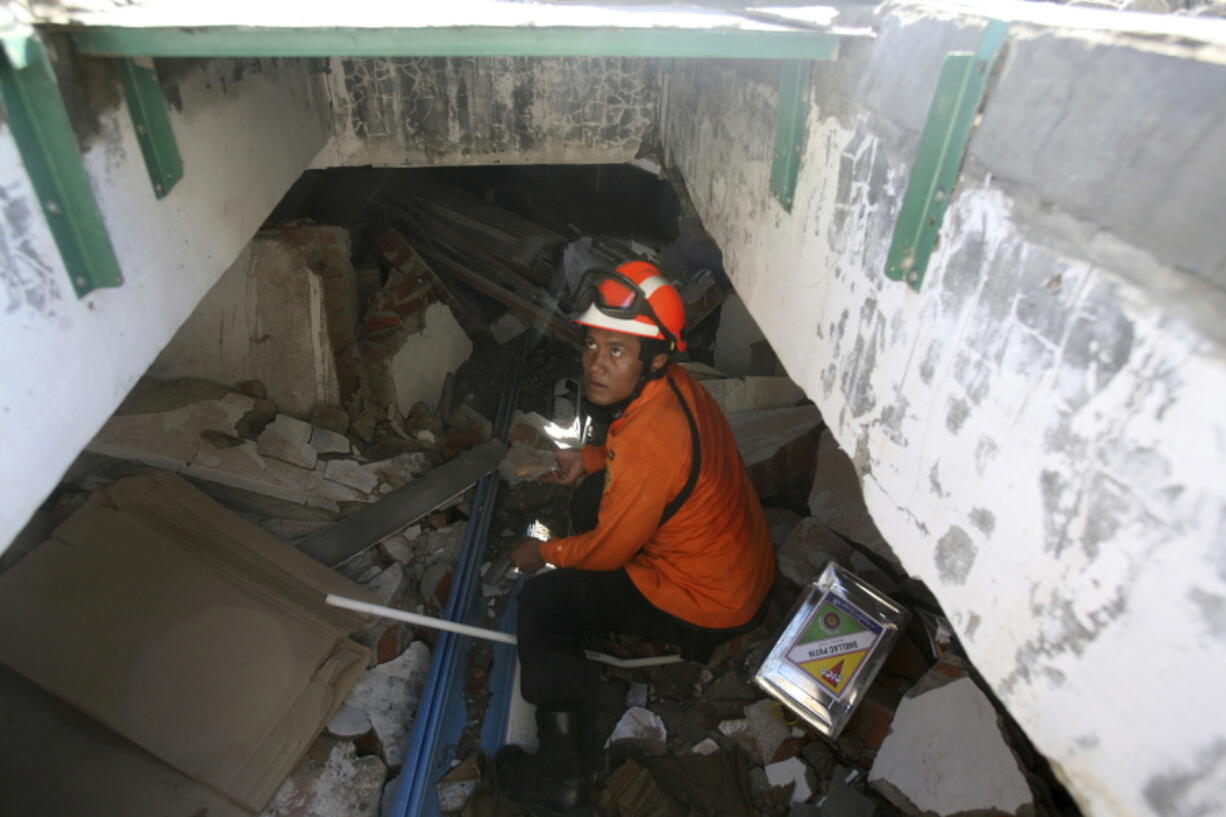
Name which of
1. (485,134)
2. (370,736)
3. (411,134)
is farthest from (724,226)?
(370,736)

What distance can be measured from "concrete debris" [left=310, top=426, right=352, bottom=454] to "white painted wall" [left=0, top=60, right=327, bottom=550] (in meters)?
1.85

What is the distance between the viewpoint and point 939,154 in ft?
3.89

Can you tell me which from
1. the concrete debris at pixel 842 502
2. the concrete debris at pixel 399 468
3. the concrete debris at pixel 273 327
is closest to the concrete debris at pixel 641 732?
the concrete debris at pixel 842 502

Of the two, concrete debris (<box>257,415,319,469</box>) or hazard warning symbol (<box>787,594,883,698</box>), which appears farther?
concrete debris (<box>257,415,319,469</box>)

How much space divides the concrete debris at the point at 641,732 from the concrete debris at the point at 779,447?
4.98 ft

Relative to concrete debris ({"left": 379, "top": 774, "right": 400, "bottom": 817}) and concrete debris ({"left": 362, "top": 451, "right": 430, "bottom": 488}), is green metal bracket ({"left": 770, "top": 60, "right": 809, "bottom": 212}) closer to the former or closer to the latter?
concrete debris ({"left": 379, "top": 774, "right": 400, "bottom": 817})

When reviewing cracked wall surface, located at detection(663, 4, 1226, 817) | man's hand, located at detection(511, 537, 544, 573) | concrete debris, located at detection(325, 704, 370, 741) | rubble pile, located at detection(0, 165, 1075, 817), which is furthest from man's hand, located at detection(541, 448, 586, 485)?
cracked wall surface, located at detection(663, 4, 1226, 817)

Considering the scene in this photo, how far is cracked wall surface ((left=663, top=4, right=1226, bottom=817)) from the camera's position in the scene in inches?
28.6

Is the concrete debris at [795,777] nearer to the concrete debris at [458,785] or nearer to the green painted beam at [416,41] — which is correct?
the concrete debris at [458,785]

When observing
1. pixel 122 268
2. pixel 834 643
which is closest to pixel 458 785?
pixel 834 643

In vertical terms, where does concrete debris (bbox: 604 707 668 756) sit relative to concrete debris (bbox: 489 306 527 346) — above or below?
below

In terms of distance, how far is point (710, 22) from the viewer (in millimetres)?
1394

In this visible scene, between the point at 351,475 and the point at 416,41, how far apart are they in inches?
121

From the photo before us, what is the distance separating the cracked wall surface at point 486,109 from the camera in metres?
3.55
